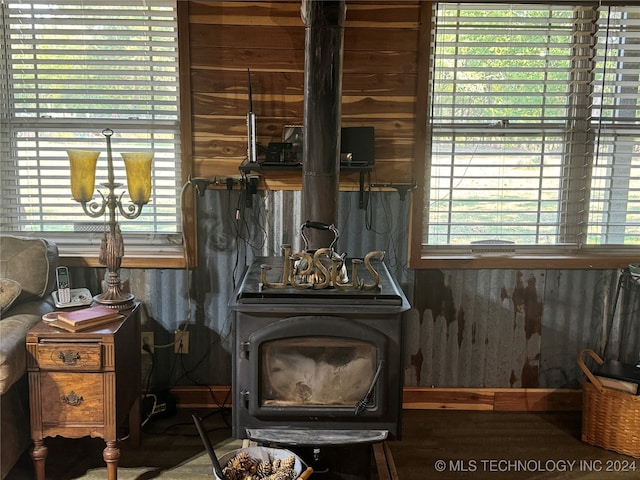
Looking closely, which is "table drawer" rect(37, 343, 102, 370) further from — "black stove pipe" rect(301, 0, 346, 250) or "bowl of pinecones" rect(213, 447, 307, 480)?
"black stove pipe" rect(301, 0, 346, 250)

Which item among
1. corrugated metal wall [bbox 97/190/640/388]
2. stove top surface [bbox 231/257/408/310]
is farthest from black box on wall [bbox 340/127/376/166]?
stove top surface [bbox 231/257/408/310]

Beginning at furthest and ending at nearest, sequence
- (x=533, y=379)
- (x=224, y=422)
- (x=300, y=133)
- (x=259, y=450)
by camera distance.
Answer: (x=533, y=379) → (x=224, y=422) → (x=300, y=133) → (x=259, y=450)

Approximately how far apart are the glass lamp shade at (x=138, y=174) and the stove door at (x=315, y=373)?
81cm

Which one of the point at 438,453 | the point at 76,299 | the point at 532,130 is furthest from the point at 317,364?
the point at 532,130

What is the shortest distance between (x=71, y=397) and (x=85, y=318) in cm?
28

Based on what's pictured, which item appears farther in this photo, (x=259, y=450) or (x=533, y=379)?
(x=533, y=379)

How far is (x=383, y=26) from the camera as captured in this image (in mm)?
2688

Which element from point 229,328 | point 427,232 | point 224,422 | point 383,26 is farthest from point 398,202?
point 224,422

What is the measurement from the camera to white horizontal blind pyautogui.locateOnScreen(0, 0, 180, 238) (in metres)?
2.71

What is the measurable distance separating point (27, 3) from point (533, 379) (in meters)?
2.94

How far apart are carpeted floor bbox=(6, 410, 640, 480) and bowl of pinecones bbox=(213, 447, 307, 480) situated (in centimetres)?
29

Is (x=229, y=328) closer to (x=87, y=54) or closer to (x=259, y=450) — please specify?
(x=259, y=450)

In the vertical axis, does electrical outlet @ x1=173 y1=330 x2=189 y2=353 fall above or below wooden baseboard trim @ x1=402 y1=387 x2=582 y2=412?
above

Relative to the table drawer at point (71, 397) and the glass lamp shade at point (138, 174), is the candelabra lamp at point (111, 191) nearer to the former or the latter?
the glass lamp shade at point (138, 174)
